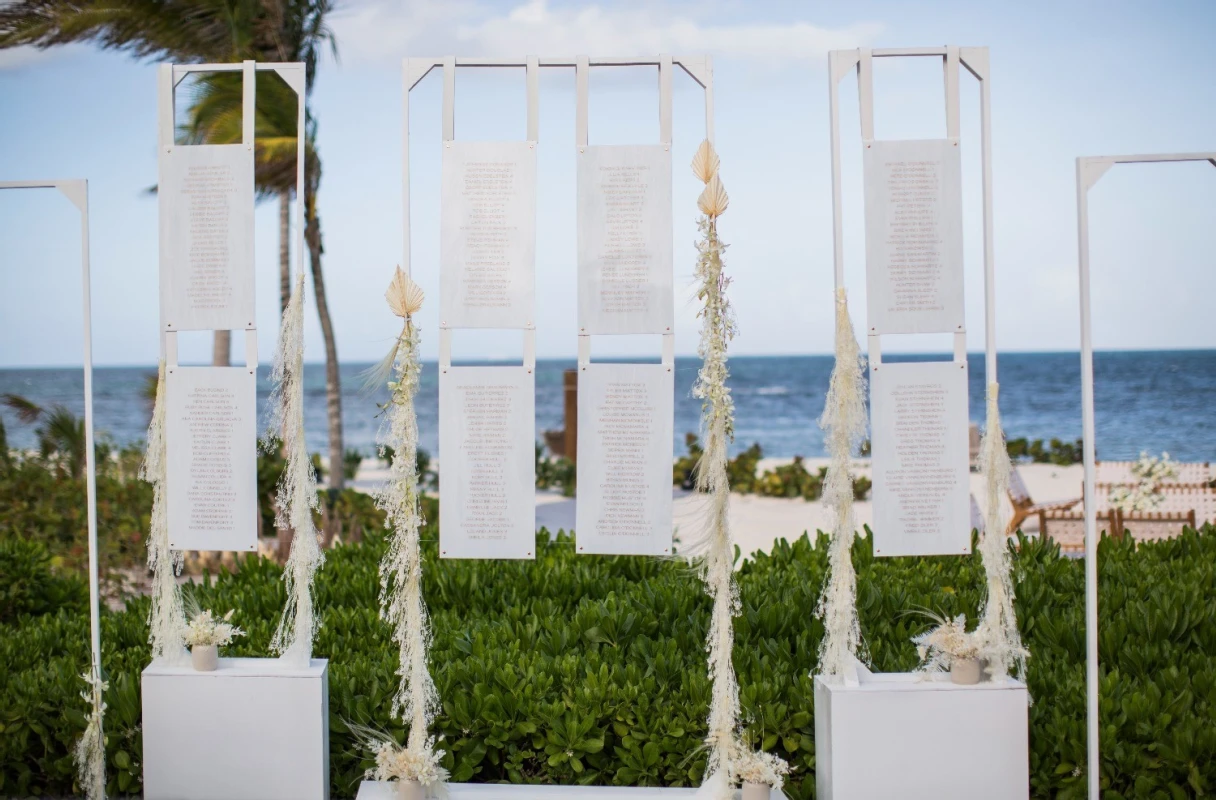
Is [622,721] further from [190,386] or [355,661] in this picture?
[190,386]

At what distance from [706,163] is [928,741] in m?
2.08

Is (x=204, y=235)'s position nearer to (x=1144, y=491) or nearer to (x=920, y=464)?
(x=920, y=464)

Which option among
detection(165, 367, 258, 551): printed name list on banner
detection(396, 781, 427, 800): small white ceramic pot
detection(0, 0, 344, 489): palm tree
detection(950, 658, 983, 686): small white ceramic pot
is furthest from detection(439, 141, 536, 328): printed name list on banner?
detection(0, 0, 344, 489): palm tree

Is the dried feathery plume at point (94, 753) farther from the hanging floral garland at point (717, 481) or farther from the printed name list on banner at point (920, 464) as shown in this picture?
the printed name list on banner at point (920, 464)

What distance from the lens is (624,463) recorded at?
3.87m

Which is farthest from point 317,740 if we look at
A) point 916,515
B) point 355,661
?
point 916,515

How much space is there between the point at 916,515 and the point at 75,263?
21785 mm

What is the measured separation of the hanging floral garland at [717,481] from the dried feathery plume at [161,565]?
186 centimetres

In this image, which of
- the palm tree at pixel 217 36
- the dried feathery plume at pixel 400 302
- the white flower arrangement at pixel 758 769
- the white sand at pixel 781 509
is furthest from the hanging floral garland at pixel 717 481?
the white sand at pixel 781 509

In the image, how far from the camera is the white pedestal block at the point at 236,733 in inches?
144

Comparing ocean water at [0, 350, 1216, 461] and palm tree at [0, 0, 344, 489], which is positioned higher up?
palm tree at [0, 0, 344, 489]

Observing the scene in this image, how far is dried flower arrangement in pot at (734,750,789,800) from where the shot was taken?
344 centimetres

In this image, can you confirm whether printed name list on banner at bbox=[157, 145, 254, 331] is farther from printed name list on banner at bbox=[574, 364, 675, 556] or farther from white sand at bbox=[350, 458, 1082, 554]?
white sand at bbox=[350, 458, 1082, 554]

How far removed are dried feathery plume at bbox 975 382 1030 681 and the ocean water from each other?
1927 cm
